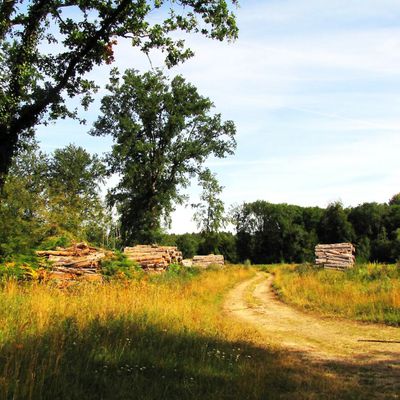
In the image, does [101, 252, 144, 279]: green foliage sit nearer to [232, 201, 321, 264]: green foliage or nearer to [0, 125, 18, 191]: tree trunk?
[0, 125, 18, 191]: tree trunk

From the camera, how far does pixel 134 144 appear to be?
31.0 metres

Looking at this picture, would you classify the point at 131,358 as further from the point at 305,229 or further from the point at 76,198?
the point at 305,229

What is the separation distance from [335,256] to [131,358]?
22323 mm

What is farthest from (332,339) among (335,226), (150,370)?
(335,226)

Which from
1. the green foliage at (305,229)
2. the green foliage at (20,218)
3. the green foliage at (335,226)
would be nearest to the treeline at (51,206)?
the green foliage at (20,218)

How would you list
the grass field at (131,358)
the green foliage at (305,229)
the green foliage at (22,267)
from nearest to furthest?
the grass field at (131,358), the green foliage at (22,267), the green foliage at (305,229)

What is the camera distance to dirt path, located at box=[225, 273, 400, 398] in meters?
6.75

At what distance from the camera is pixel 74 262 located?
1367 cm

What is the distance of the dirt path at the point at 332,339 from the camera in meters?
6.75

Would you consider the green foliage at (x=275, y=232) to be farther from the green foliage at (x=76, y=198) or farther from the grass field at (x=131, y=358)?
the grass field at (x=131, y=358)

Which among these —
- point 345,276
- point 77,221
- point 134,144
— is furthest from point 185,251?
point 345,276

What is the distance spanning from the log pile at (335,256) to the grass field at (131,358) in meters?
18.1

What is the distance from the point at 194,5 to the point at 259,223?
72910 millimetres

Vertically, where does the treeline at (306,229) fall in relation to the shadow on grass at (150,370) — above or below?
above
